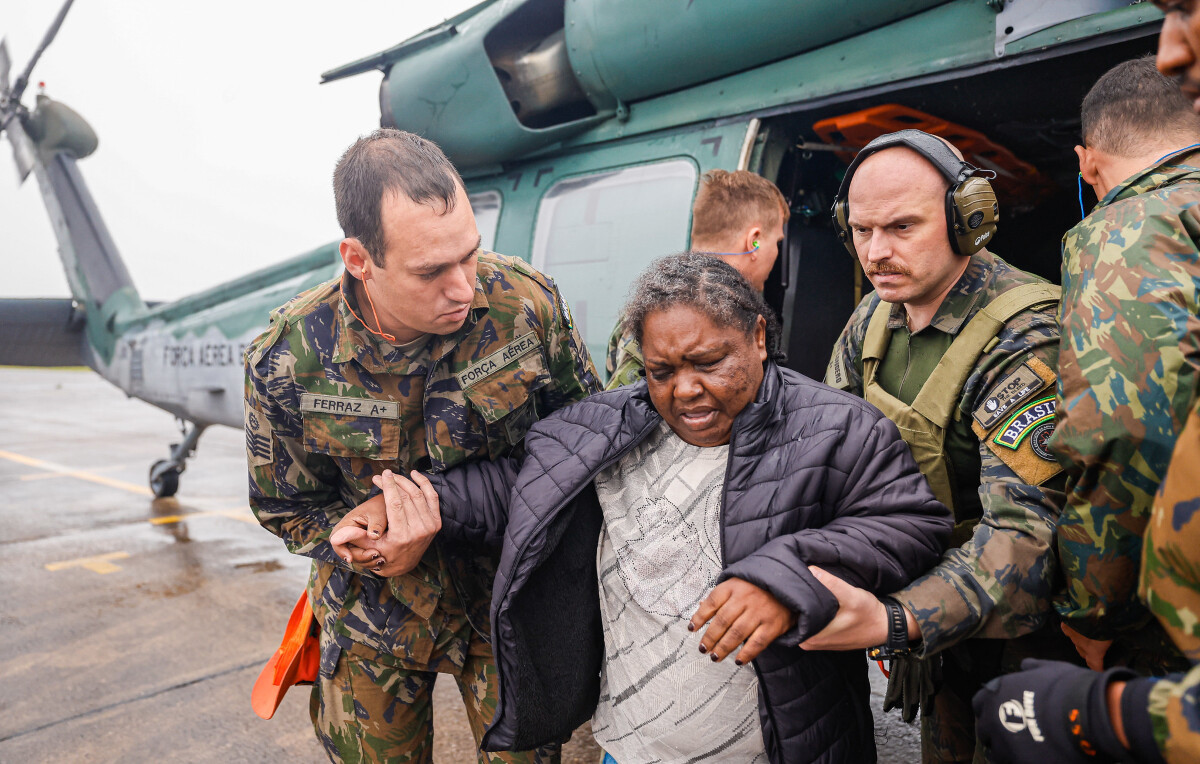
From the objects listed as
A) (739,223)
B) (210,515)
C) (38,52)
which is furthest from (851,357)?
(38,52)

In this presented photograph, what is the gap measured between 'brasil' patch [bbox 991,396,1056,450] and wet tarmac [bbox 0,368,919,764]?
1.87m

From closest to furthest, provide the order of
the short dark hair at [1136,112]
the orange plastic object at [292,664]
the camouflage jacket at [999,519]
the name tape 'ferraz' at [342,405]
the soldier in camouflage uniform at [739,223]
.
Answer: the camouflage jacket at [999,519] → the short dark hair at [1136,112] → the name tape 'ferraz' at [342,405] → the orange plastic object at [292,664] → the soldier in camouflage uniform at [739,223]

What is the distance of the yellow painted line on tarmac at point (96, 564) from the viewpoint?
541 cm

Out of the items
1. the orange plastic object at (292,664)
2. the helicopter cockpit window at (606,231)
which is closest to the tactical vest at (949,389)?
the orange plastic object at (292,664)

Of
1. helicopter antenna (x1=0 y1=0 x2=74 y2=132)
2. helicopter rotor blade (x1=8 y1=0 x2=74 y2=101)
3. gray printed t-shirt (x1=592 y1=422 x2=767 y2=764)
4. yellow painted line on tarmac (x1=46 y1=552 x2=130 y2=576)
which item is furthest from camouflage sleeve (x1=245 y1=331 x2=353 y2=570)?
helicopter antenna (x1=0 y1=0 x2=74 y2=132)

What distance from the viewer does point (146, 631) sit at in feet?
14.1

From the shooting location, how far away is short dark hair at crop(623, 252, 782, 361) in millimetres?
1462

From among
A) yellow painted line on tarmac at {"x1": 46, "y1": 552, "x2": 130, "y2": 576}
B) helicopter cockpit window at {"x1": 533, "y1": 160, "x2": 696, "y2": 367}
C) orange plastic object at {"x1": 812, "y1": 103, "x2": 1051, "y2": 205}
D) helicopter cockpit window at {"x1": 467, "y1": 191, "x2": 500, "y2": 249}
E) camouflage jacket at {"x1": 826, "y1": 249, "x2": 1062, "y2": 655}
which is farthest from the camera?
yellow painted line on tarmac at {"x1": 46, "y1": 552, "x2": 130, "y2": 576}

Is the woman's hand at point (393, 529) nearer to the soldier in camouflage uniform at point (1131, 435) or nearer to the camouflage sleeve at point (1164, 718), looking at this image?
the soldier in camouflage uniform at point (1131, 435)

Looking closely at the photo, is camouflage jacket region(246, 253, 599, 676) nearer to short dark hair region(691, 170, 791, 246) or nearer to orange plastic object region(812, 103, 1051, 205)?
short dark hair region(691, 170, 791, 246)

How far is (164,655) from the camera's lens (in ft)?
13.0

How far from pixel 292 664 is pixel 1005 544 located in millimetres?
1783

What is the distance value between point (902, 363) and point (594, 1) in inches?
96.5

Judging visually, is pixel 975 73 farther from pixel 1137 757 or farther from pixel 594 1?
pixel 1137 757
